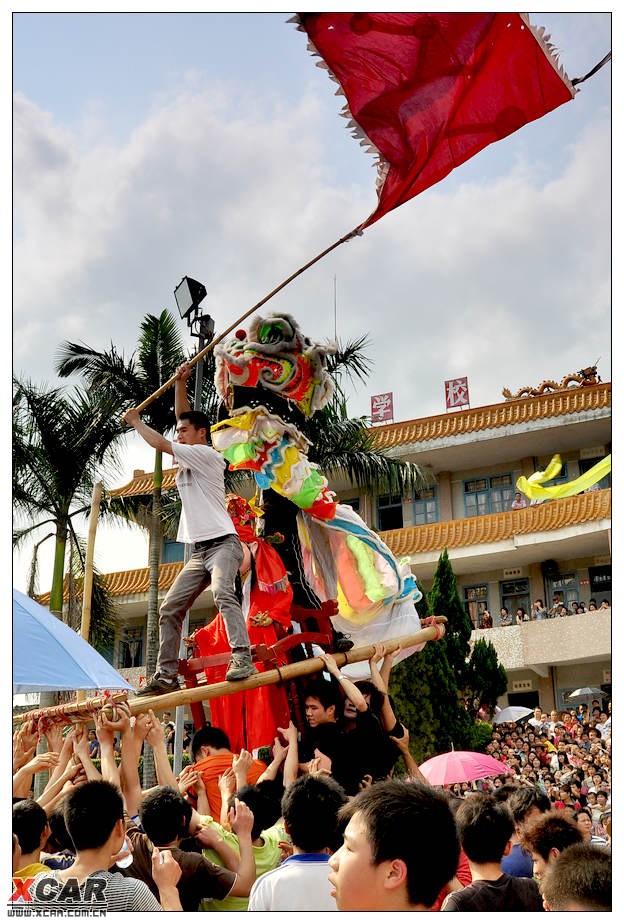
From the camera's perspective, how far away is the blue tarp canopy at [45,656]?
418cm

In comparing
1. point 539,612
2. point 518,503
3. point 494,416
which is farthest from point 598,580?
point 494,416

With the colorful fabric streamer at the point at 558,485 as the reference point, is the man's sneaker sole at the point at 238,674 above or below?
below

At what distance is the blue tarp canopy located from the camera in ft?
13.7

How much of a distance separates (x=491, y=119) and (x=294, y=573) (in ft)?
9.85

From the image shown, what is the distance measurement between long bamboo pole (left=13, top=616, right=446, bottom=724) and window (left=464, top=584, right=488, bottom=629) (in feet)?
63.8

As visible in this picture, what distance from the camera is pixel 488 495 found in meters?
26.3

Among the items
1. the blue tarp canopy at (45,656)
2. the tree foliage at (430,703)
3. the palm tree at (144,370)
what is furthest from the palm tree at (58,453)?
the blue tarp canopy at (45,656)

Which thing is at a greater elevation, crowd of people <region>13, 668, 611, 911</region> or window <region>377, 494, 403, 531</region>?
window <region>377, 494, 403, 531</region>

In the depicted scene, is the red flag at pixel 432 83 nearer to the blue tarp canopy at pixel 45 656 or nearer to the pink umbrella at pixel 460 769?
the blue tarp canopy at pixel 45 656

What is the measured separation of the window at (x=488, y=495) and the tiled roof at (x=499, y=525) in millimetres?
1734

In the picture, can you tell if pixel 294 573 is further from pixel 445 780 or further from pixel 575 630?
pixel 575 630

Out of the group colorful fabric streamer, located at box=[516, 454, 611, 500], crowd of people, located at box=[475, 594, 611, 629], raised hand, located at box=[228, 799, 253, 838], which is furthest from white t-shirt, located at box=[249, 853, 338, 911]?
crowd of people, located at box=[475, 594, 611, 629]

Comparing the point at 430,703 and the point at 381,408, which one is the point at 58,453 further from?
the point at 381,408

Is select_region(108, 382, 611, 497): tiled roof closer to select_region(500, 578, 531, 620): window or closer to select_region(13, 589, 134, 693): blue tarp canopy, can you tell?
select_region(500, 578, 531, 620): window
